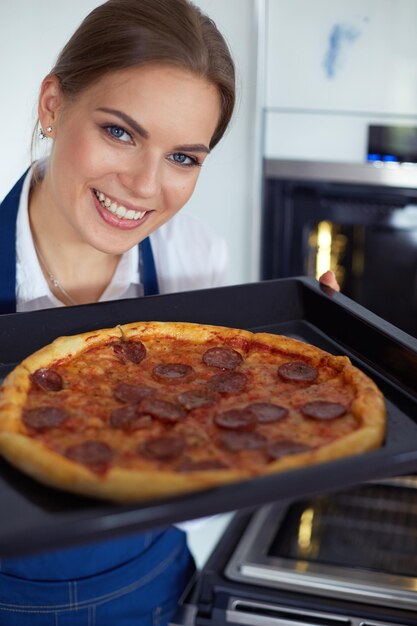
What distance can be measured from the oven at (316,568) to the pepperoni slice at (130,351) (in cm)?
43

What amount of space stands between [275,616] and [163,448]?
0.84m

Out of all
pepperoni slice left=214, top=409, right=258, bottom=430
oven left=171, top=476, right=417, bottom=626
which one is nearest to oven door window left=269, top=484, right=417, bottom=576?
oven left=171, top=476, right=417, bottom=626

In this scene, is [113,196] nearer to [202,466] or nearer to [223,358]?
[223,358]


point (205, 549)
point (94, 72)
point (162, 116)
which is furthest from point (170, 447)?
point (205, 549)

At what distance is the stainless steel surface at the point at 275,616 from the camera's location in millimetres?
1709

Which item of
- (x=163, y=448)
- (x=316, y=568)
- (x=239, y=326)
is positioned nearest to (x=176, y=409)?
(x=163, y=448)

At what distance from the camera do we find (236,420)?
117 centimetres

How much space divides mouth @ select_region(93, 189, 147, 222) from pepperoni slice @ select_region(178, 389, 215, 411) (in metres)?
0.44

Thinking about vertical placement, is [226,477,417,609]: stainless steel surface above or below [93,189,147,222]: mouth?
below

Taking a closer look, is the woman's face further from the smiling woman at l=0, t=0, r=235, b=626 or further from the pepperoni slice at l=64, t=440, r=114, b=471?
the pepperoni slice at l=64, t=440, r=114, b=471

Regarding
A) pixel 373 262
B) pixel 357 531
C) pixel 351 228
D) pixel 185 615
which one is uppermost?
pixel 351 228

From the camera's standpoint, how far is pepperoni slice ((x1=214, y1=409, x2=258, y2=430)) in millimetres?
1156

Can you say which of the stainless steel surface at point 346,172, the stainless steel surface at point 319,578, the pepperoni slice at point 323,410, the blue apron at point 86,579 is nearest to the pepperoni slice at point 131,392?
the pepperoni slice at point 323,410

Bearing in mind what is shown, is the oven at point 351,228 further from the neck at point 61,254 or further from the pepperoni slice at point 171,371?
the pepperoni slice at point 171,371
